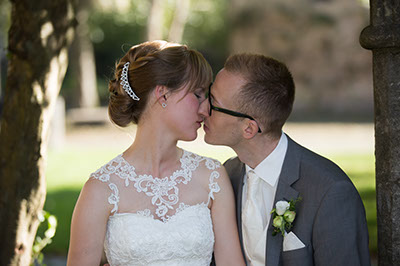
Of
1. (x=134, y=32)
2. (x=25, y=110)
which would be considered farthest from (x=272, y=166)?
(x=134, y=32)

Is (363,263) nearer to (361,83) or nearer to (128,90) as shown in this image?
(128,90)

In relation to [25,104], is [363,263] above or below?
below

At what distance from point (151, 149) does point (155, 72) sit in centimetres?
47

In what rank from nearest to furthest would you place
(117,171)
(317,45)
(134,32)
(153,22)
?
(117,171), (153,22), (317,45), (134,32)

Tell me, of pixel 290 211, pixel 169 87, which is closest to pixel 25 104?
pixel 169 87

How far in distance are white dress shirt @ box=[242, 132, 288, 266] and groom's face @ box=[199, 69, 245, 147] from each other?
0.72 ft

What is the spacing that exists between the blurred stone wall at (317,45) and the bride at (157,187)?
15.7 meters

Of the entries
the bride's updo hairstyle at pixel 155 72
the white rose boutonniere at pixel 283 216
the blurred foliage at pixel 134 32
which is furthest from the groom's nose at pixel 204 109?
the blurred foliage at pixel 134 32

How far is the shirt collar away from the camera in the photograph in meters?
3.19

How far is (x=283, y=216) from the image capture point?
2883 millimetres

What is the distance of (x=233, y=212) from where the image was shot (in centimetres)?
323

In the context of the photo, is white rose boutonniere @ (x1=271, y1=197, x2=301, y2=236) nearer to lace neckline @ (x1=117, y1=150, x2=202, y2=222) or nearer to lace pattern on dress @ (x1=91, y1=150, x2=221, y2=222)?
lace pattern on dress @ (x1=91, y1=150, x2=221, y2=222)

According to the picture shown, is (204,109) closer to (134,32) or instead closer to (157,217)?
(157,217)

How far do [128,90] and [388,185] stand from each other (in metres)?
1.48
